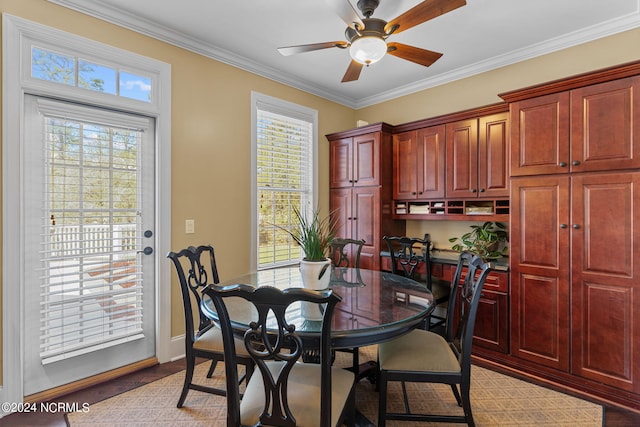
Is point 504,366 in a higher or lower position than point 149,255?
lower

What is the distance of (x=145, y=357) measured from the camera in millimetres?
2748

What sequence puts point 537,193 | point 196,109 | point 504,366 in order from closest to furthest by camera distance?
point 537,193
point 504,366
point 196,109

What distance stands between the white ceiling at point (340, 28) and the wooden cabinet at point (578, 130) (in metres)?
0.68

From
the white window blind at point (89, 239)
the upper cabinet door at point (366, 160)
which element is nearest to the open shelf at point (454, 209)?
the upper cabinet door at point (366, 160)

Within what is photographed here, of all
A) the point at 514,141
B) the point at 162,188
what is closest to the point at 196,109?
the point at 162,188

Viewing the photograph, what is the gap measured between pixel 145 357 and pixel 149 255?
87 centimetres

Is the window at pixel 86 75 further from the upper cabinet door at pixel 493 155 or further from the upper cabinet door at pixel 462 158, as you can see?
the upper cabinet door at pixel 493 155

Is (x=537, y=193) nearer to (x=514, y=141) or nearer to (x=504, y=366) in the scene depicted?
(x=514, y=141)

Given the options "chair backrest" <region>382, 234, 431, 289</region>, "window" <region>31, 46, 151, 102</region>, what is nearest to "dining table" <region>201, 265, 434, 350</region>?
"chair backrest" <region>382, 234, 431, 289</region>

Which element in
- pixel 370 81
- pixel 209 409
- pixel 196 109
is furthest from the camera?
pixel 370 81

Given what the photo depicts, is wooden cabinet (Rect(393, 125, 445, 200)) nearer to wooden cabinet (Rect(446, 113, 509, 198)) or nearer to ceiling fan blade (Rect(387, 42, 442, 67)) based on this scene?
wooden cabinet (Rect(446, 113, 509, 198))

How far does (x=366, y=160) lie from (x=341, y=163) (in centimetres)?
42

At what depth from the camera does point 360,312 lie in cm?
170

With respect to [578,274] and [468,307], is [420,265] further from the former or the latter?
[468,307]
